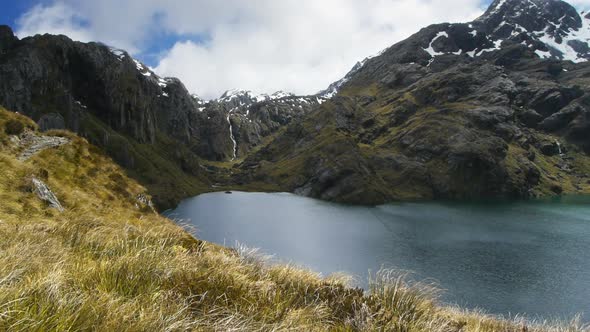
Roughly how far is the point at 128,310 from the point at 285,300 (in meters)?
3.28

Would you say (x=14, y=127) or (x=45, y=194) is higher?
(x=14, y=127)

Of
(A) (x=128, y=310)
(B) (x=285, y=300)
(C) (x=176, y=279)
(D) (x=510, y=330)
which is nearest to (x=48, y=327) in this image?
(A) (x=128, y=310)

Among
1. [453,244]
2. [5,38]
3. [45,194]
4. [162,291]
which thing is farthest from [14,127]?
[5,38]

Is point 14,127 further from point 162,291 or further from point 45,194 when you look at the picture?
point 162,291

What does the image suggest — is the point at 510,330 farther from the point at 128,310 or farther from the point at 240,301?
the point at 128,310

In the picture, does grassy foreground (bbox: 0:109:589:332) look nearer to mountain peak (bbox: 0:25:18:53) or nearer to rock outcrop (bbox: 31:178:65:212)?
rock outcrop (bbox: 31:178:65:212)

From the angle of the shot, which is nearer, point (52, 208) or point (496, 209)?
point (52, 208)

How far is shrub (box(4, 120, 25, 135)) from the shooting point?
18516 millimetres

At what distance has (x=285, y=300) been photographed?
7.43m

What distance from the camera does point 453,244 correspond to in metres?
101

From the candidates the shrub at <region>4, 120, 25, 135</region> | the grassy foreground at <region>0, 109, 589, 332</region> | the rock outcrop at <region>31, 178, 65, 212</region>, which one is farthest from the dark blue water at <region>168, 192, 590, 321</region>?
the grassy foreground at <region>0, 109, 589, 332</region>

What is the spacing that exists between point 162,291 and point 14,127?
1736 centimetres

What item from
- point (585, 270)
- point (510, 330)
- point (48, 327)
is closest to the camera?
point (48, 327)

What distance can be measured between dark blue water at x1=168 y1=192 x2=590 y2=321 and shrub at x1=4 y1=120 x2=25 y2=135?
18.5 m
